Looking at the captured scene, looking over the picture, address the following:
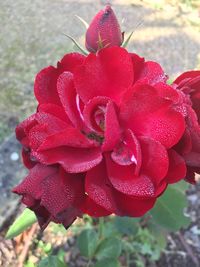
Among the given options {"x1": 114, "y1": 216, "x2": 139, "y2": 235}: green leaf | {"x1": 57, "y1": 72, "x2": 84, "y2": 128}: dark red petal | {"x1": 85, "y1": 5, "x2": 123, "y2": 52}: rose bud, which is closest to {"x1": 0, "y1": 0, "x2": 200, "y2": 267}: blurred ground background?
{"x1": 114, "y1": 216, "x2": 139, "y2": 235}: green leaf

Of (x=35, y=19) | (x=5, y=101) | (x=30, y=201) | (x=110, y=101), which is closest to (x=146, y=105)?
(x=110, y=101)

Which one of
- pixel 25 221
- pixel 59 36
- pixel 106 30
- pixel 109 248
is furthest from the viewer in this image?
pixel 59 36

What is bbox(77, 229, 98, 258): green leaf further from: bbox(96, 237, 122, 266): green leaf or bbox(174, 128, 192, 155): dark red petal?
bbox(174, 128, 192, 155): dark red petal

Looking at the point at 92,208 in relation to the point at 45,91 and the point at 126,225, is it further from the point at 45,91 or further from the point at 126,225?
the point at 126,225

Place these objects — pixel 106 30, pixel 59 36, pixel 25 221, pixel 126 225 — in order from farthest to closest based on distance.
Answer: pixel 59 36, pixel 126 225, pixel 25 221, pixel 106 30

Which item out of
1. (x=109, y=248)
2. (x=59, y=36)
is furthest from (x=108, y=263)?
(x=59, y=36)

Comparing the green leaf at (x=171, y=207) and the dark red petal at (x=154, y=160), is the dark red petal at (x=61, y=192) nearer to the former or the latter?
the dark red petal at (x=154, y=160)

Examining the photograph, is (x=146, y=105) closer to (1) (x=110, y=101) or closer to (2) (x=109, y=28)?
(1) (x=110, y=101)
